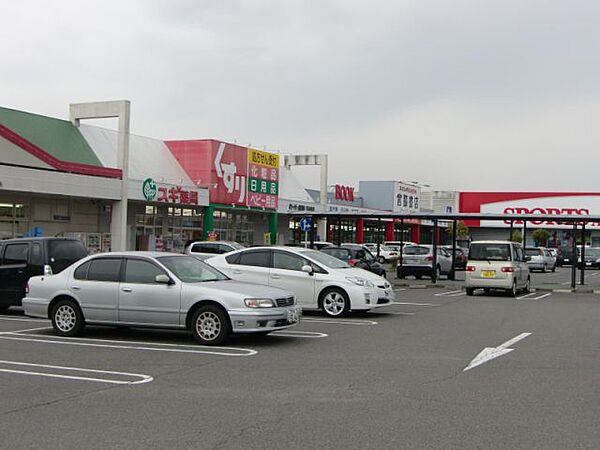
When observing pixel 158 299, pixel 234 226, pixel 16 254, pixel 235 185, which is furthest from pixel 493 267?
pixel 234 226

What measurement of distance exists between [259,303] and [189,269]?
1618 mm

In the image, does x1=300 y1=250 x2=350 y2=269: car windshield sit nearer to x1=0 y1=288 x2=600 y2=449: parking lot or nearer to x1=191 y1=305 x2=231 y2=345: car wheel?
x1=0 y1=288 x2=600 y2=449: parking lot

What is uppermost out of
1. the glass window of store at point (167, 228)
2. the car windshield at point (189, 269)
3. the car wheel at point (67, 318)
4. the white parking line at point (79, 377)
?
the glass window of store at point (167, 228)

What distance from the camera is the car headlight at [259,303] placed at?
36.7 ft

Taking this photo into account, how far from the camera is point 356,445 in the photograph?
5.98 metres

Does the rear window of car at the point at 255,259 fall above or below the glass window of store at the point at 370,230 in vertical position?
below

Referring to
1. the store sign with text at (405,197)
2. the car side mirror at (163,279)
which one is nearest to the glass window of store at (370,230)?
the store sign with text at (405,197)

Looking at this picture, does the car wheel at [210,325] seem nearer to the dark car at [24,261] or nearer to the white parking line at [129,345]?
the white parking line at [129,345]

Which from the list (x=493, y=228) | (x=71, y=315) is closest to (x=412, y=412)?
(x=71, y=315)

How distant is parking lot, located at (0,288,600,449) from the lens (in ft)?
20.6

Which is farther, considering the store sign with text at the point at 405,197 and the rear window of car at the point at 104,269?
the store sign with text at the point at 405,197

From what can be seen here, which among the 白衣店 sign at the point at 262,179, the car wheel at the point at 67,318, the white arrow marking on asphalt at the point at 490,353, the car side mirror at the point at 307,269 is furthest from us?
the 白衣店 sign at the point at 262,179

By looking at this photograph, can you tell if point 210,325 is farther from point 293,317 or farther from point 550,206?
point 550,206

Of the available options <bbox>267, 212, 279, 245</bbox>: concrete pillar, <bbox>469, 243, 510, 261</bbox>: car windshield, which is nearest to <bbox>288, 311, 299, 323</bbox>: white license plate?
<bbox>469, 243, 510, 261</bbox>: car windshield
